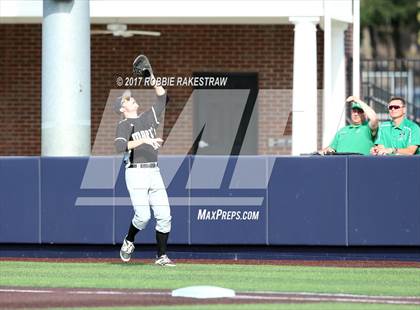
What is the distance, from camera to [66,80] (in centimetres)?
1706

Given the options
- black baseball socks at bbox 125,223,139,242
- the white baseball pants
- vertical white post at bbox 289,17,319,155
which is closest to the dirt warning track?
the white baseball pants

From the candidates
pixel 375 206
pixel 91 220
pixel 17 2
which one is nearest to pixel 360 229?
pixel 375 206

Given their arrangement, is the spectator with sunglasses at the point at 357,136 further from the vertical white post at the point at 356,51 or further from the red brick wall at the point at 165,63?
the red brick wall at the point at 165,63

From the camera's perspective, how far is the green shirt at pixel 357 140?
49.3ft

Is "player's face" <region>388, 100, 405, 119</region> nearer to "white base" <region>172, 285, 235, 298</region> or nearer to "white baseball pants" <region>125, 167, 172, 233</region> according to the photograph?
"white baseball pants" <region>125, 167, 172, 233</region>

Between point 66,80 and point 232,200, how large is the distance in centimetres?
355

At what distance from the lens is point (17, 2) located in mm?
20359

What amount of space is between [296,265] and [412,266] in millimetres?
1365

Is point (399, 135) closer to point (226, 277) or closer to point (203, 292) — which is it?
point (226, 277)

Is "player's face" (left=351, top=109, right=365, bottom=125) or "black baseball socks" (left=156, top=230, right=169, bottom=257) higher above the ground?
"player's face" (left=351, top=109, right=365, bottom=125)

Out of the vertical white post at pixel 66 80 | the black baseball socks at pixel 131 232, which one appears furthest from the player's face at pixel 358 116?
the vertical white post at pixel 66 80

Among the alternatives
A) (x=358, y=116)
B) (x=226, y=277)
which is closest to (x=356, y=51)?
(x=358, y=116)

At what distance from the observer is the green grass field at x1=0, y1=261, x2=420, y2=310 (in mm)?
11562

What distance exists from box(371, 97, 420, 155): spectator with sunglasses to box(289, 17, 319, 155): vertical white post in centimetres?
507
